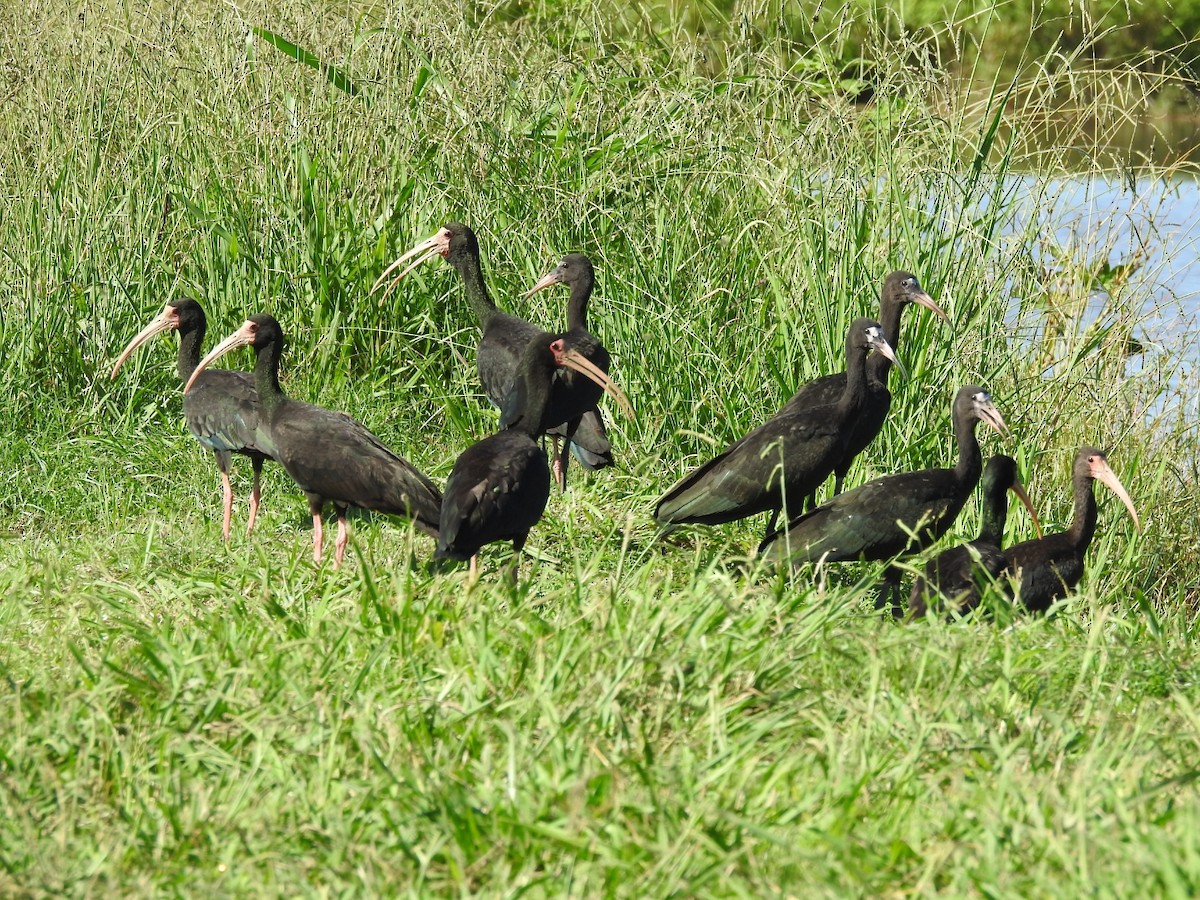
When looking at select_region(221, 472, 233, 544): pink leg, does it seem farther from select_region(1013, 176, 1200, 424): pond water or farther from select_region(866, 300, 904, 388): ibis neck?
select_region(1013, 176, 1200, 424): pond water

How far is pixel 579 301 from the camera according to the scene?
685cm

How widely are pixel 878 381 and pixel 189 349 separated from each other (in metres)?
3.04

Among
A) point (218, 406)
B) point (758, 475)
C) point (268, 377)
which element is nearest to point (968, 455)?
point (758, 475)

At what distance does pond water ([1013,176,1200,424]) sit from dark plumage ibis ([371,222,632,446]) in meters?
1.92

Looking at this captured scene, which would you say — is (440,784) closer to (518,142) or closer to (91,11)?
(518,142)

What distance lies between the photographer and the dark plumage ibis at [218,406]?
6.09 metres

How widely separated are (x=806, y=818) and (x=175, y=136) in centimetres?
594

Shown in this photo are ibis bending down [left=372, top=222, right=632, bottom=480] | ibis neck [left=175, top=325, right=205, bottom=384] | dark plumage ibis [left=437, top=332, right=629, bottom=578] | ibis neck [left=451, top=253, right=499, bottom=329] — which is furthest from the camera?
ibis neck [left=451, top=253, right=499, bottom=329]

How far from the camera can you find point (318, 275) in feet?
23.5

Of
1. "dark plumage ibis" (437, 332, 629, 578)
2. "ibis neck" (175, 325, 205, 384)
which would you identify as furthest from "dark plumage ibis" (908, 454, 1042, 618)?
"ibis neck" (175, 325, 205, 384)

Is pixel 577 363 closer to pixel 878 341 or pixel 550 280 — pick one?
pixel 878 341

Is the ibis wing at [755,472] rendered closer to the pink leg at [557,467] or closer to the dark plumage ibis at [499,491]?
the dark plumage ibis at [499,491]

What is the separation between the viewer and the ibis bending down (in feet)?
21.3

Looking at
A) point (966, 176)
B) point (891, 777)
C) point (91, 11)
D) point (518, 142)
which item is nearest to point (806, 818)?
point (891, 777)
